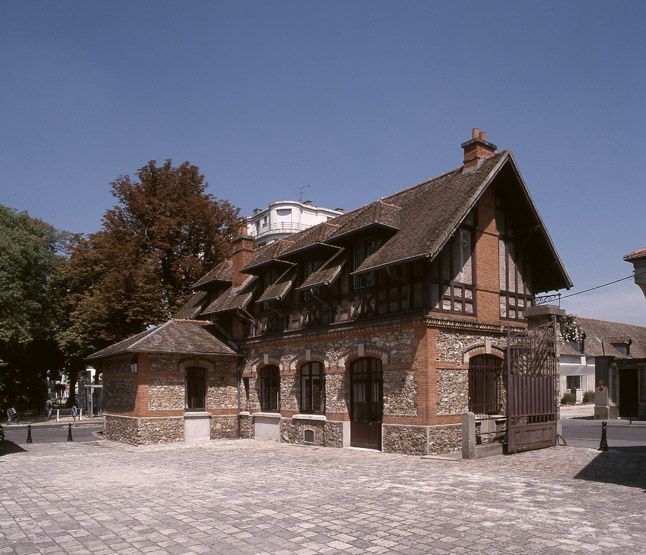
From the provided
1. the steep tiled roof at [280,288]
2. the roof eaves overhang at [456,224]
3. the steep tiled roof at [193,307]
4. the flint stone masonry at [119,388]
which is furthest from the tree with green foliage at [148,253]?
the roof eaves overhang at [456,224]

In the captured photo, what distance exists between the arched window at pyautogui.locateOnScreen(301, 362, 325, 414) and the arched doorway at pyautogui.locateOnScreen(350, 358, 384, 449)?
170 cm

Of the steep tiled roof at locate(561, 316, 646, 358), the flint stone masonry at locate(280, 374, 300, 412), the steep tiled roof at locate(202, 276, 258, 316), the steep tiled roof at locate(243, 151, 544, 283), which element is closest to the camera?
the steep tiled roof at locate(243, 151, 544, 283)

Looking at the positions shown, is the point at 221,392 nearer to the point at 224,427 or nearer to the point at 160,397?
the point at 224,427

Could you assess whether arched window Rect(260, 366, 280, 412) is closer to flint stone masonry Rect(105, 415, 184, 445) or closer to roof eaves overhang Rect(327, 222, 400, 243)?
flint stone masonry Rect(105, 415, 184, 445)

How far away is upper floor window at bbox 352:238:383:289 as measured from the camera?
64.0 feet

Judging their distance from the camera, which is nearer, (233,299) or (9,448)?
(9,448)

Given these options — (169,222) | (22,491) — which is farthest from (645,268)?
(169,222)

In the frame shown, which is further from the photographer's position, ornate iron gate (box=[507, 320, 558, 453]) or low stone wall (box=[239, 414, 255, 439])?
low stone wall (box=[239, 414, 255, 439])

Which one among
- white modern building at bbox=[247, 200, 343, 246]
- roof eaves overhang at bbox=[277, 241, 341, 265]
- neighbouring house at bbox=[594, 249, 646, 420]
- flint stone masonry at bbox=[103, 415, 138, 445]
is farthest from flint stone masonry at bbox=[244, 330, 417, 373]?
white modern building at bbox=[247, 200, 343, 246]

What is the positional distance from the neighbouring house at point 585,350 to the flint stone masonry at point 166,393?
34.0m

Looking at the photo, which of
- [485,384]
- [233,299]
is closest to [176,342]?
[233,299]

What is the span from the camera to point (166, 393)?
23531 millimetres

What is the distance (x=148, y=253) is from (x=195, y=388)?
1218 cm

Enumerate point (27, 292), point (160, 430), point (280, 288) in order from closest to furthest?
point (280, 288)
point (160, 430)
point (27, 292)
